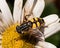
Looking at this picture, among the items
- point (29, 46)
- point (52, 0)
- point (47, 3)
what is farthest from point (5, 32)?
point (52, 0)

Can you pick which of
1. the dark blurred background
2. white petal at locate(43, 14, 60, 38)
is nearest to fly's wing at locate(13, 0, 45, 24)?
white petal at locate(43, 14, 60, 38)

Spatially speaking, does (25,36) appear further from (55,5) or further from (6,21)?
(55,5)

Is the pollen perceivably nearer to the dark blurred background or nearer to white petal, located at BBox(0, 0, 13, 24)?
white petal, located at BBox(0, 0, 13, 24)

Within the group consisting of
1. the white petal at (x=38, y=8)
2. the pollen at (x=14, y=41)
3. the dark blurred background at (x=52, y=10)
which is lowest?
the dark blurred background at (x=52, y=10)

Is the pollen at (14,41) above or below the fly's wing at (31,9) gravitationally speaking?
below

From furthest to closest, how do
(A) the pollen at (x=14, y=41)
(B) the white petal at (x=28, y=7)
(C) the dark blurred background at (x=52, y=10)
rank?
(C) the dark blurred background at (x=52, y=10) < (B) the white petal at (x=28, y=7) < (A) the pollen at (x=14, y=41)

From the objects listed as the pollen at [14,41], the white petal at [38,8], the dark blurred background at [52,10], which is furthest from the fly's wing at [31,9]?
the dark blurred background at [52,10]

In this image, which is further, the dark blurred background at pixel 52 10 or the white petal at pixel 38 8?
the dark blurred background at pixel 52 10

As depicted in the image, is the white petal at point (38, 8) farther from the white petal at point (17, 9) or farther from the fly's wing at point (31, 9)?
the white petal at point (17, 9)

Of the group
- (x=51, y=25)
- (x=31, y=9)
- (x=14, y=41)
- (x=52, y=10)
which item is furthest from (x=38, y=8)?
(x=52, y=10)

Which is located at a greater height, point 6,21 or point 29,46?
point 6,21

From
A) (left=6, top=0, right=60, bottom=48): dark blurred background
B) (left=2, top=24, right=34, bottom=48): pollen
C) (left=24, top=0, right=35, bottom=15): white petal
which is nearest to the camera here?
(left=2, top=24, right=34, bottom=48): pollen
